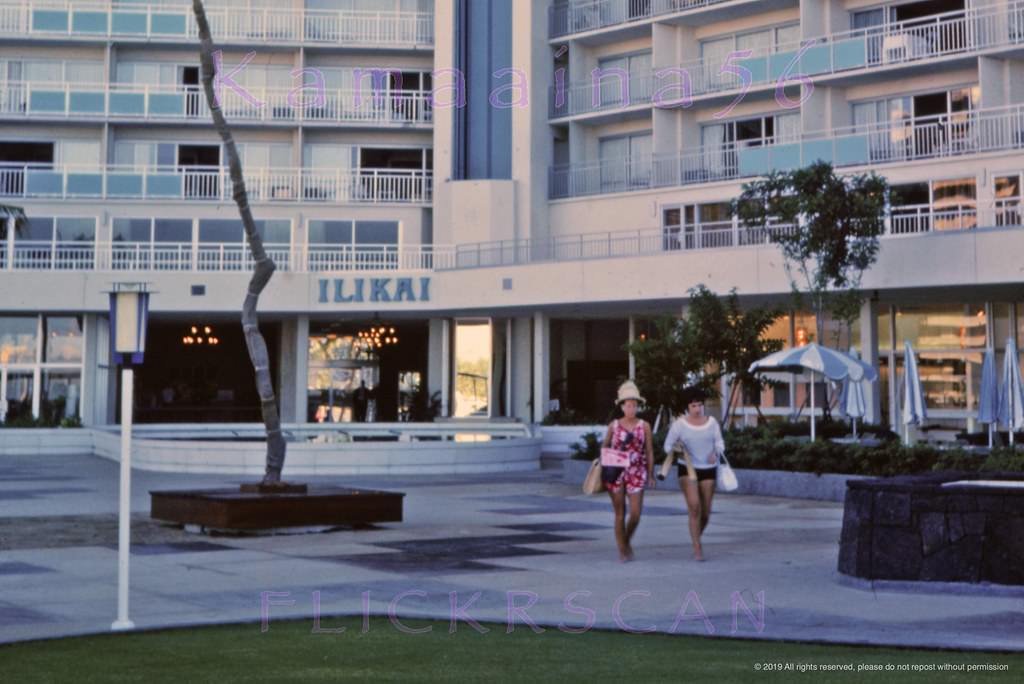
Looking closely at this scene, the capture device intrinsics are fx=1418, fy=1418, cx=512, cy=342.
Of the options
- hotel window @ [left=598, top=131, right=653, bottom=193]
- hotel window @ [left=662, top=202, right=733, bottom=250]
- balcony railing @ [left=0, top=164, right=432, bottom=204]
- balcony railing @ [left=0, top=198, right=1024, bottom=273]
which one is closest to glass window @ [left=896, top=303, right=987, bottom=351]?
balcony railing @ [left=0, top=198, right=1024, bottom=273]

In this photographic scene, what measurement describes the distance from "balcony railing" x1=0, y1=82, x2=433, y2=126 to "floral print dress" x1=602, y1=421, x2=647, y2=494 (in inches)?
1399

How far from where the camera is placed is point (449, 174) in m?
46.3

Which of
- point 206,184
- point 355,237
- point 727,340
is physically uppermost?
point 206,184

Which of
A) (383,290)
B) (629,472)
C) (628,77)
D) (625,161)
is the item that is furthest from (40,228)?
(629,472)

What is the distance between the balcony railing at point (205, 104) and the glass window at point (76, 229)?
3.45 meters

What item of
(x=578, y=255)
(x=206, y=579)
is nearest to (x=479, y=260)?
(x=578, y=255)

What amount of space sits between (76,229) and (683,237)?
20844mm

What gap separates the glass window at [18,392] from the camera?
1834 inches

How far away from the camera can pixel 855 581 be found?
38.5ft

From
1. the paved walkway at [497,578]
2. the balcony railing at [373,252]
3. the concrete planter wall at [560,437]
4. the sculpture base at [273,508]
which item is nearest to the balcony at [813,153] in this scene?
the balcony railing at [373,252]

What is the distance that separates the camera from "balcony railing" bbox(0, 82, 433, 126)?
4709 cm

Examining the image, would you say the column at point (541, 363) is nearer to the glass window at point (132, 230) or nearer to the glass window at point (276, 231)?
the glass window at point (276, 231)

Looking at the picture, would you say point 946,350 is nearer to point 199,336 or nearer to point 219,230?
point 219,230

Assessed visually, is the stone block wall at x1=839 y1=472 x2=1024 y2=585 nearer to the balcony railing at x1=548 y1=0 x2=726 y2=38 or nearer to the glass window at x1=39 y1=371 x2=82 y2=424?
the balcony railing at x1=548 y1=0 x2=726 y2=38
